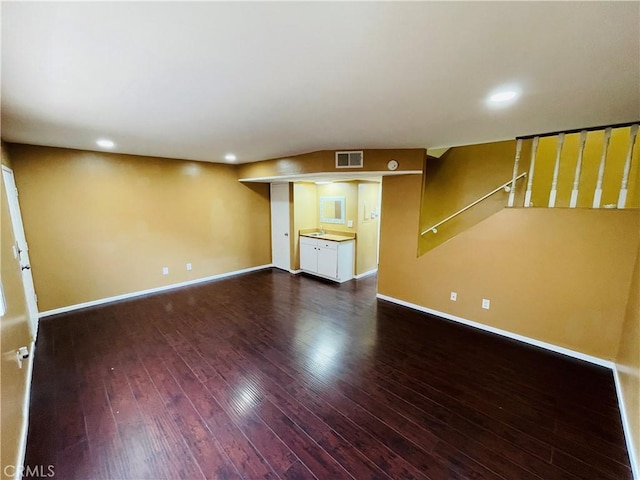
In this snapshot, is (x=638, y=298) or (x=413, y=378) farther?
(x=413, y=378)

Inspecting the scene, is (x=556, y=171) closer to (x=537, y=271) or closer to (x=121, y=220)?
(x=537, y=271)

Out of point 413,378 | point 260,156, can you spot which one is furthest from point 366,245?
point 413,378

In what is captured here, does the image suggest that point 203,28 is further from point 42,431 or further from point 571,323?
point 571,323

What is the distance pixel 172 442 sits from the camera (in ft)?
6.09

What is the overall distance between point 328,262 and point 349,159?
2.37m

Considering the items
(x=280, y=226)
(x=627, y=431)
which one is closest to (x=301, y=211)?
(x=280, y=226)

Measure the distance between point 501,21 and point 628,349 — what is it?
2889 millimetres

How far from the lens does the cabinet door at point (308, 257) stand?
5677mm

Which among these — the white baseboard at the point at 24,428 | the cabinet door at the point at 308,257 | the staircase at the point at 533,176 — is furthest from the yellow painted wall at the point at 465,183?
the white baseboard at the point at 24,428

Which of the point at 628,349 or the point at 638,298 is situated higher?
the point at 638,298

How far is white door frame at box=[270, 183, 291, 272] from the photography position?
19.3 ft

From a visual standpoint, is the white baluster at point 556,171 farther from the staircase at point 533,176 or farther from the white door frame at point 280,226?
the white door frame at point 280,226

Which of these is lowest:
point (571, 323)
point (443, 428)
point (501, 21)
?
point (443, 428)

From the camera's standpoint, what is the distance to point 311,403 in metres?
2.21
